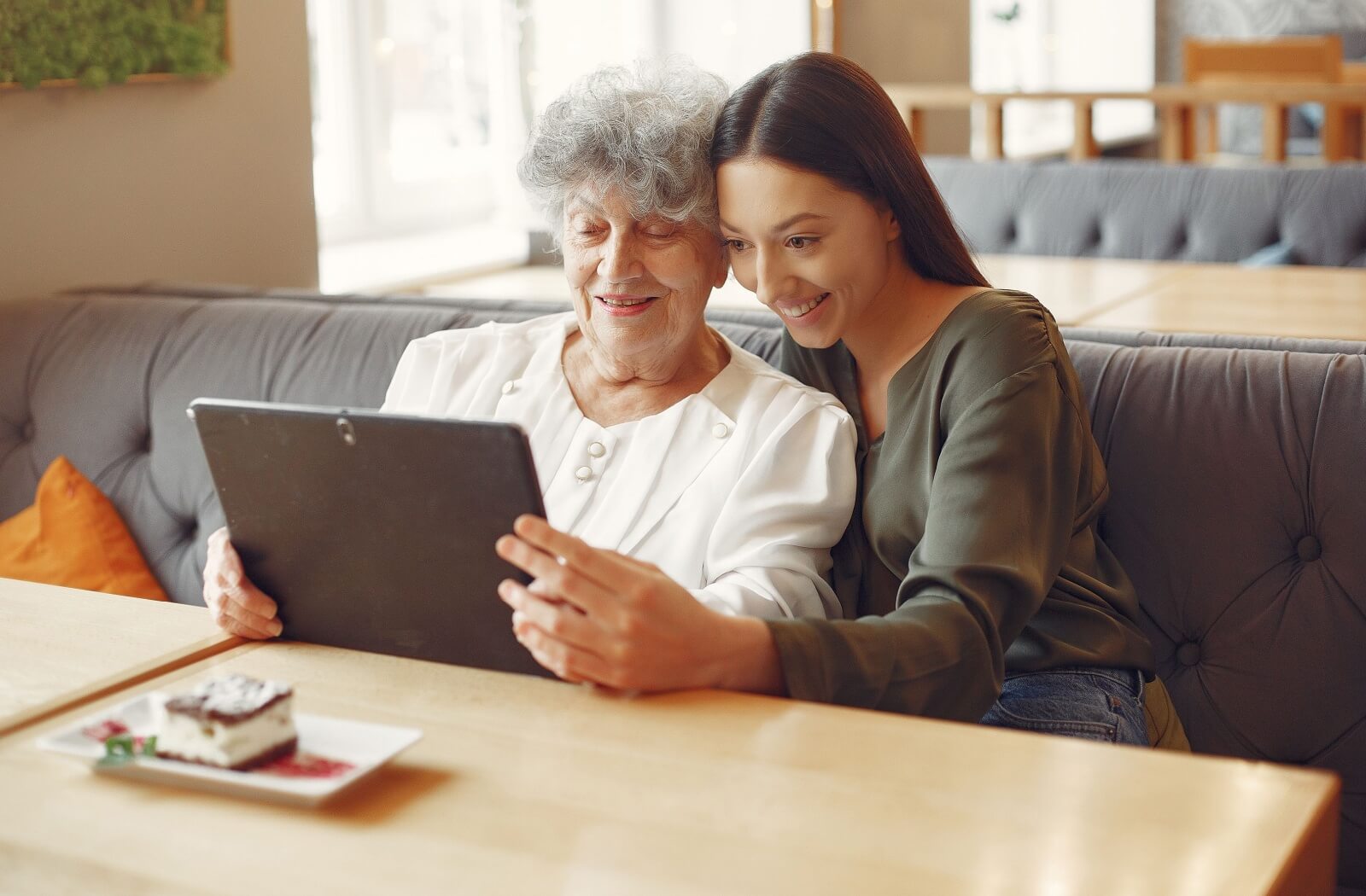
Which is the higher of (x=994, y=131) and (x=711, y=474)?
(x=994, y=131)

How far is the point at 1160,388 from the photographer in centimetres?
163

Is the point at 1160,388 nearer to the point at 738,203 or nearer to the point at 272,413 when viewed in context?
the point at 738,203

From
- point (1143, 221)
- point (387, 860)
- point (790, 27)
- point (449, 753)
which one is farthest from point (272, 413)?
point (790, 27)

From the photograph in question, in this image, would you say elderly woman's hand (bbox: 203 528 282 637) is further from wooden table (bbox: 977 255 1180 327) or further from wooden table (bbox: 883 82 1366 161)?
wooden table (bbox: 883 82 1366 161)

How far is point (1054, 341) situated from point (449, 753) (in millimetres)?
738

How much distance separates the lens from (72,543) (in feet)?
6.83

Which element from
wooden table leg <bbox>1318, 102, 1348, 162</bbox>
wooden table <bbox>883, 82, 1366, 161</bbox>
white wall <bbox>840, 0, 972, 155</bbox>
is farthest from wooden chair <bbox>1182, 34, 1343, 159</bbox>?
white wall <bbox>840, 0, 972, 155</bbox>

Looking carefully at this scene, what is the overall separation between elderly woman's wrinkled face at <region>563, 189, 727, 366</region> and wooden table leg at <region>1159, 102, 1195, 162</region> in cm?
362

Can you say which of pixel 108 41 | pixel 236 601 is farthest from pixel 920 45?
pixel 236 601

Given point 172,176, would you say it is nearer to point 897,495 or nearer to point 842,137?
point 842,137

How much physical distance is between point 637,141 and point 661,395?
0.28m

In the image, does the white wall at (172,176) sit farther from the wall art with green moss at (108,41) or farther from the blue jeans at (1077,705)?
the blue jeans at (1077,705)

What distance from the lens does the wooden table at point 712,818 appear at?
2.75 ft

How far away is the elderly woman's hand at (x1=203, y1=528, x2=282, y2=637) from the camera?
4.16 ft
